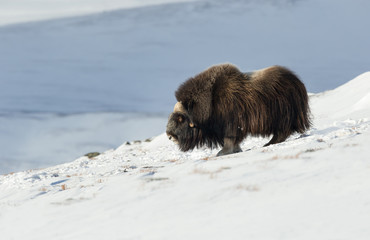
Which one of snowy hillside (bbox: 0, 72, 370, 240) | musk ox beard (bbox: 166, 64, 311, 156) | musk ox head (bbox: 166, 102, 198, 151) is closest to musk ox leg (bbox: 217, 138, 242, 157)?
musk ox beard (bbox: 166, 64, 311, 156)

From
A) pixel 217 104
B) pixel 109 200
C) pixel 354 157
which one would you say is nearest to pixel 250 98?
pixel 217 104

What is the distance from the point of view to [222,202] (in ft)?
21.3

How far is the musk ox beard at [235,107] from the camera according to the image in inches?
455

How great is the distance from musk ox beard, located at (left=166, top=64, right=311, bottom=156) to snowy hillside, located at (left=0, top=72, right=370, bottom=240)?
2.40 m

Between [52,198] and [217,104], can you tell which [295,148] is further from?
[52,198]

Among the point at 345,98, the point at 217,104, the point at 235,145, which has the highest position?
the point at 217,104

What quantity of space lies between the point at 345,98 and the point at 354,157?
22482mm

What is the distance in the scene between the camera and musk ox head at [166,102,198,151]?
480 inches

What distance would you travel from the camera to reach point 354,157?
7.62 meters

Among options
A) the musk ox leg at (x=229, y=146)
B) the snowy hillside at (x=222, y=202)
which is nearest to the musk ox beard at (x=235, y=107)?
the musk ox leg at (x=229, y=146)

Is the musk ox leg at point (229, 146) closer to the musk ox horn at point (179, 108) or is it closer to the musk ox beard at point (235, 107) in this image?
the musk ox beard at point (235, 107)

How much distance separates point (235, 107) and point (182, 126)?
60.2 inches

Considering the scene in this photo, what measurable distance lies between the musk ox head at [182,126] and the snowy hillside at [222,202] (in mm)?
3060

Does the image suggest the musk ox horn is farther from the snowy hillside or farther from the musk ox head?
the snowy hillside
